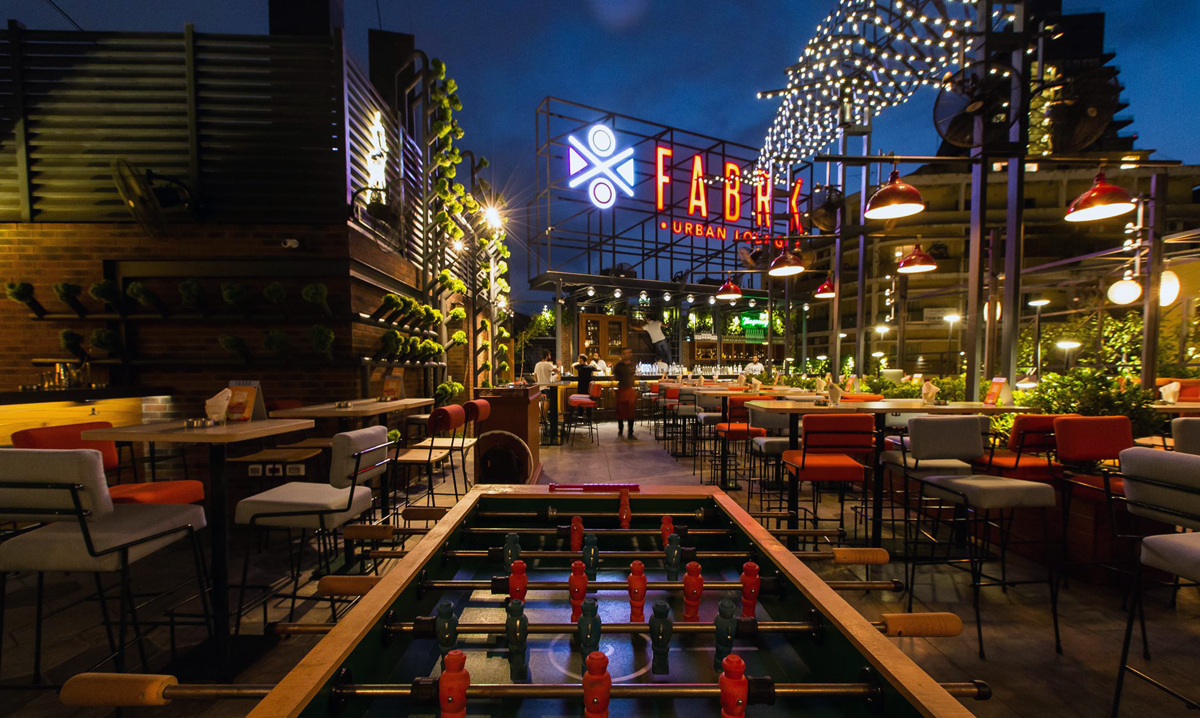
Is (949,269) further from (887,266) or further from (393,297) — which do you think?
(393,297)

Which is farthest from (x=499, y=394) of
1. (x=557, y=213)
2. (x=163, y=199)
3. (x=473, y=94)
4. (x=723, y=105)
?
(x=723, y=105)

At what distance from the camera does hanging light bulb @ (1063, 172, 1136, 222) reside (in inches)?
154

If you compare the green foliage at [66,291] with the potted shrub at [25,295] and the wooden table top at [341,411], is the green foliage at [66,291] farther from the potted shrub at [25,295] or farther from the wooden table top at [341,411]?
the wooden table top at [341,411]

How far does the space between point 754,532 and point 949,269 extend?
1944 cm

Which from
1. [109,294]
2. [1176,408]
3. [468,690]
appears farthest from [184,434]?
[1176,408]

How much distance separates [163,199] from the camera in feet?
13.9

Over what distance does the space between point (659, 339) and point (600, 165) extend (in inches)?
236

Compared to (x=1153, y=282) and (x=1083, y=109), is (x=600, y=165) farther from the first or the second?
(x=1153, y=282)

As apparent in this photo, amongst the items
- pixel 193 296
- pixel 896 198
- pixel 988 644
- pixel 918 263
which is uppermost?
pixel 896 198

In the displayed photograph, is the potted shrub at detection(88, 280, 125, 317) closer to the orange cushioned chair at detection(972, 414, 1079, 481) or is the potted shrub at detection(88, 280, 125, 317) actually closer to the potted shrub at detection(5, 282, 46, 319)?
the potted shrub at detection(5, 282, 46, 319)

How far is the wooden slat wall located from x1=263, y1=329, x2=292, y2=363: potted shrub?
111 centimetres

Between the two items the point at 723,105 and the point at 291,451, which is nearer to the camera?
the point at 291,451

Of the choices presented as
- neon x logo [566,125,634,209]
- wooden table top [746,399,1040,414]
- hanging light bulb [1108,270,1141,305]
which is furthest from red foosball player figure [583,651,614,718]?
neon x logo [566,125,634,209]

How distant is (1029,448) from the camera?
3.29m
